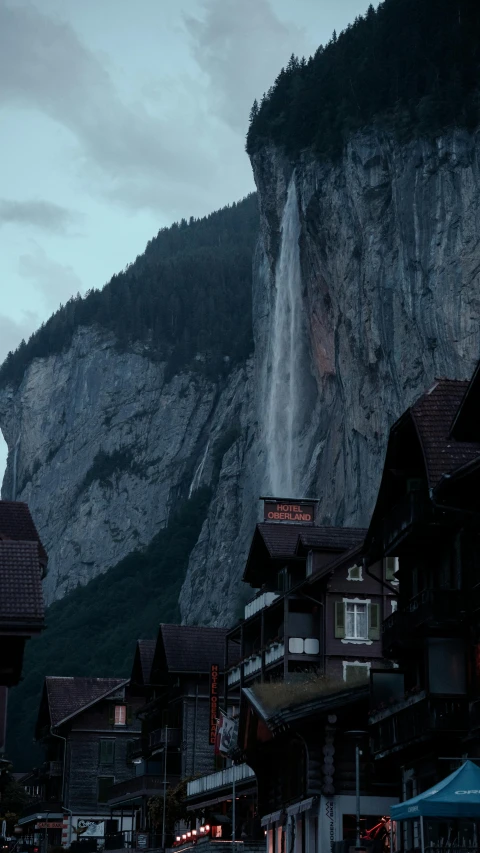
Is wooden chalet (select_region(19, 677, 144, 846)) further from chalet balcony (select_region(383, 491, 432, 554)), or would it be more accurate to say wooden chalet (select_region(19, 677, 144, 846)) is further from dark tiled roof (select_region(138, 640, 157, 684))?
chalet balcony (select_region(383, 491, 432, 554))

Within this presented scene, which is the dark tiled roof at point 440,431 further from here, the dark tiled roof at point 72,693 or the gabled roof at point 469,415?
the dark tiled roof at point 72,693

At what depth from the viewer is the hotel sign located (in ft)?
212

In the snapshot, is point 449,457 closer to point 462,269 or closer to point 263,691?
point 263,691

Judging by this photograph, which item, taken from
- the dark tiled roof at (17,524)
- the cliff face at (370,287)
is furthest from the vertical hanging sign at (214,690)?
the cliff face at (370,287)

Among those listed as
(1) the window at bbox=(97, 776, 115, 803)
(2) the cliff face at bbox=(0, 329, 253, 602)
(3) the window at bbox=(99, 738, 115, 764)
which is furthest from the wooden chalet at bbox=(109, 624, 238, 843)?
(2) the cliff face at bbox=(0, 329, 253, 602)

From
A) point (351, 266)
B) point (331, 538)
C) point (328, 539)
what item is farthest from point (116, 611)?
point (328, 539)

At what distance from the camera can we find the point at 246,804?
177 ft

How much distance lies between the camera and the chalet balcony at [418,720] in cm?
3159

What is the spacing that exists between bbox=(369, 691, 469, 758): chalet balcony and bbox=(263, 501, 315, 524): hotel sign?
2908 cm

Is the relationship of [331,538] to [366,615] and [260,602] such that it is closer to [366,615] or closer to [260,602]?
[366,615]

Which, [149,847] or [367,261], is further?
[367,261]

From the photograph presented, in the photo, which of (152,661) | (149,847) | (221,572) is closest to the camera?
(149,847)

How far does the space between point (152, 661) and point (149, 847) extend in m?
17.2

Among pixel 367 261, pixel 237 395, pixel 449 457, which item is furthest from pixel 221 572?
pixel 449 457
